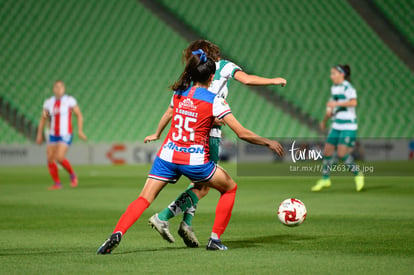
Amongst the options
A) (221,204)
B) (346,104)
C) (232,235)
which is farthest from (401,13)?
(221,204)

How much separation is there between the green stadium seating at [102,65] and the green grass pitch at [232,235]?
10275 millimetres

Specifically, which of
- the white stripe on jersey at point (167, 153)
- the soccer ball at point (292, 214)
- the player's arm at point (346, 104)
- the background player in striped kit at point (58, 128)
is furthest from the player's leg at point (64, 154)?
the white stripe on jersey at point (167, 153)

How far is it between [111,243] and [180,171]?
0.85m

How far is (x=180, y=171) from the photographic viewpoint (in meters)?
5.98

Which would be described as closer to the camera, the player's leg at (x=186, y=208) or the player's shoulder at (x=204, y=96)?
the player's shoulder at (x=204, y=96)

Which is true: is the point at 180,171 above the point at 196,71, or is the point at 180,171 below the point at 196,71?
below

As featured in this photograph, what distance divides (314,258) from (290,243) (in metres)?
0.93

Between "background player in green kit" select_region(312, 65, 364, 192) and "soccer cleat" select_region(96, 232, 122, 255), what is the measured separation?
7314 mm

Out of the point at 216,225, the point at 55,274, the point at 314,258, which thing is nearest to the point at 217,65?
the point at 216,225

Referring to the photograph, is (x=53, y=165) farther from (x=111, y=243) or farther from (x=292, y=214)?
(x=111, y=243)

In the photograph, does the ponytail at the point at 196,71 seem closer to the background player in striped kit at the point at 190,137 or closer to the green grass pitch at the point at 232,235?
the background player in striped kit at the point at 190,137

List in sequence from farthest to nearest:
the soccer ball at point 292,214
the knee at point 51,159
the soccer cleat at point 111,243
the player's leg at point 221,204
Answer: the knee at point 51,159 → the soccer ball at point 292,214 → the player's leg at point 221,204 → the soccer cleat at point 111,243

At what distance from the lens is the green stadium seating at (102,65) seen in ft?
77.0

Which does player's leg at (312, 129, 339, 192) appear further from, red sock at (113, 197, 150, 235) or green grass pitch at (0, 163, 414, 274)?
red sock at (113, 197, 150, 235)
